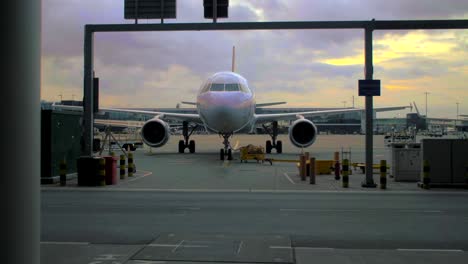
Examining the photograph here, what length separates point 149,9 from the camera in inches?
578

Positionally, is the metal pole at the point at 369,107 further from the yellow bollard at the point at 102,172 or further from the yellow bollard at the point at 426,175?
the yellow bollard at the point at 102,172

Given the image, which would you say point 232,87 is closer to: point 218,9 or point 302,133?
point 302,133

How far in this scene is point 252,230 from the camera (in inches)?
305

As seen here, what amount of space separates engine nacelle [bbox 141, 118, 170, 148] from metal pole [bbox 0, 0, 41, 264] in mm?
24631

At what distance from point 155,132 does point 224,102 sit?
550 cm

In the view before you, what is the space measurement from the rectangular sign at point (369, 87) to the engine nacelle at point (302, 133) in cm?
1186

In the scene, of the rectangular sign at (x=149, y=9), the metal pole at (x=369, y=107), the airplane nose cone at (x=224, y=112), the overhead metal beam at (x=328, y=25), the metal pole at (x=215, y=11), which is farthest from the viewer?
the airplane nose cone at (x=224, y=112)

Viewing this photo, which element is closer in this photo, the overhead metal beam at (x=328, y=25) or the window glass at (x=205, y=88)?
the overhead metal beam at (x=328, y=25)

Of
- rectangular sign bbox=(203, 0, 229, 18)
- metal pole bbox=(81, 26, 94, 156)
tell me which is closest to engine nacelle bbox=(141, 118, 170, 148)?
metal pole bbox=(81, 26, 94, 156)

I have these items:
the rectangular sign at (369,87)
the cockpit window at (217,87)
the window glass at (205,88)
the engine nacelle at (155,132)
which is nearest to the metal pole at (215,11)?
the rectangular sign at (369,87)

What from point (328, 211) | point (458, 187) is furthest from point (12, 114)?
point (458, 187)

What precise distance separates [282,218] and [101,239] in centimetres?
336

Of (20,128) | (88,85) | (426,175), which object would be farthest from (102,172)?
(20,128)

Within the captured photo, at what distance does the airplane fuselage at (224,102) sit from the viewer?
2322 cm
